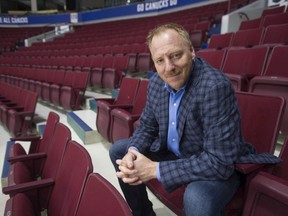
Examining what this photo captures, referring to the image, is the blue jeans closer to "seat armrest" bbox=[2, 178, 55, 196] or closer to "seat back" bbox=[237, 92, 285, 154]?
"seat back" bbox=[237, 92, 285, 154]

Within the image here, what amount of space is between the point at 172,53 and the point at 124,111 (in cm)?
32

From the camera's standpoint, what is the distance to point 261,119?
38 cm

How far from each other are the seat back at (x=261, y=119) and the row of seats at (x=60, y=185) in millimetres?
246

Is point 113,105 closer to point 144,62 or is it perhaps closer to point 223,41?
point 223,41

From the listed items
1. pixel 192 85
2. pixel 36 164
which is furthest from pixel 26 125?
pixel 192 85

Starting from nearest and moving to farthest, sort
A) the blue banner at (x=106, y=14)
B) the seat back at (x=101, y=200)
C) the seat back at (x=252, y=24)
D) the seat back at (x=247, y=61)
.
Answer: the seat back at (x=101, y=200) → the seat back at (x=247, y=61) → the seat back at (x=252, y=24) → the blue banner at (x=106, y=14)

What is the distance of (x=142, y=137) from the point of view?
17.2 inches

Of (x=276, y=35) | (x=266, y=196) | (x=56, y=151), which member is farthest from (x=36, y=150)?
(x=276, y=35)

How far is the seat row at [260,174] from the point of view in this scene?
0.92ft

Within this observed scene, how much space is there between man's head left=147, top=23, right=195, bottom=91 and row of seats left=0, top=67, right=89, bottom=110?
2.85 ft

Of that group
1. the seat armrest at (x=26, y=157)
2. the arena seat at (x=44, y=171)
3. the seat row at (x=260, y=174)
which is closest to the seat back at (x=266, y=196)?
the seat row at (x=260, y=174)

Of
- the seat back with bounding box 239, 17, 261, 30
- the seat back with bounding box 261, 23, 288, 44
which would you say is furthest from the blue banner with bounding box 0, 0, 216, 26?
the seat back with bounding box 261, 23, 288, 44

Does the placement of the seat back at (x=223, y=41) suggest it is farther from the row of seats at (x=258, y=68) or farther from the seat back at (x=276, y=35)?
the row of seats at (x=258, y=68)

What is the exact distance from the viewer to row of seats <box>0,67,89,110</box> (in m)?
1.18
